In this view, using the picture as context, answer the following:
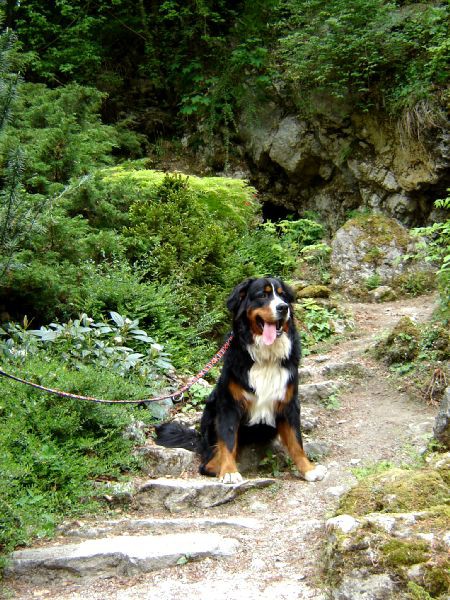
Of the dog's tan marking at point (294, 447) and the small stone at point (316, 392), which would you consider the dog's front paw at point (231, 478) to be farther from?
the small stone at point (316, 392)

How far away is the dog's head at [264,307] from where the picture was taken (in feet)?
14.7

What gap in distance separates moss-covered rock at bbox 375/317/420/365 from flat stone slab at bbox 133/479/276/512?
9.38 feet

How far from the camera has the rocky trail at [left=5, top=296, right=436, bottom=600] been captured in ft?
9.71

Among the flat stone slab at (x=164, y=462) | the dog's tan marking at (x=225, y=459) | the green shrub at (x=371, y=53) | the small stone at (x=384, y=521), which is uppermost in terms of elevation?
the green shrub at (x=371, y=53)

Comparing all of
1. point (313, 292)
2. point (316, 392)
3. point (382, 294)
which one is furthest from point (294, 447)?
point (382, 294)

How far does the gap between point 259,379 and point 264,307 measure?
0.56m

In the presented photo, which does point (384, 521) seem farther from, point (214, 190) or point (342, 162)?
point (342, 162)

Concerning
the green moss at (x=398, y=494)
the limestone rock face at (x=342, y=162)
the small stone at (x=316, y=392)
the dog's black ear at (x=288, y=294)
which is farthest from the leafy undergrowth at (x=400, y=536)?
the limestone rock face at (x=342, y=162)

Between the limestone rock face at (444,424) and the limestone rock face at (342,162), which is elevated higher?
the limestone rock face at (342,162)

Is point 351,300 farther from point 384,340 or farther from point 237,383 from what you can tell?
point 237,383

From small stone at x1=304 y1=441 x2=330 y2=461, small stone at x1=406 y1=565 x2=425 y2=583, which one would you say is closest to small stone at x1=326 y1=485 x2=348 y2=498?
small stone at x1=304 y1=441 x2=330 y2=461

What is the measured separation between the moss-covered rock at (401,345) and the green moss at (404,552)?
13.0 feet

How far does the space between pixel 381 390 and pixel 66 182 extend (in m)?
4.51

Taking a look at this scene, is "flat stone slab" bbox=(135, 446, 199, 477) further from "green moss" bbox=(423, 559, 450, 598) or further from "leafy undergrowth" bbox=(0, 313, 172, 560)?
"green moss" bbox=(423, 559, 450, 598)
